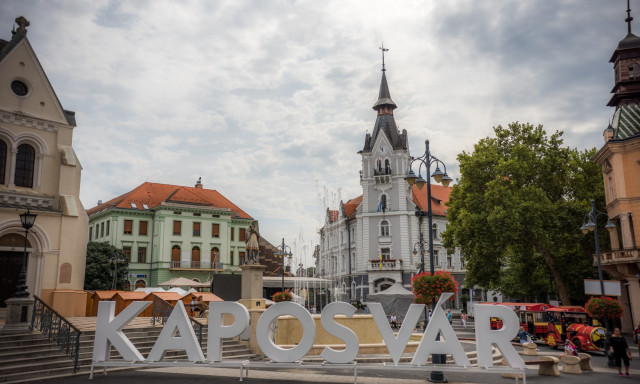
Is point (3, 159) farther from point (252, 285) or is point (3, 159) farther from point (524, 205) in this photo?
point (524, 205)

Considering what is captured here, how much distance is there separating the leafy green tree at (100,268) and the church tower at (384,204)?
2642 centimetres

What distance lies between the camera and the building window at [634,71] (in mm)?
33369

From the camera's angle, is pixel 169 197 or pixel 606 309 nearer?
pixel 606 309

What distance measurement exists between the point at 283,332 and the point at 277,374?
339cm

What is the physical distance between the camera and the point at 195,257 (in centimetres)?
5509

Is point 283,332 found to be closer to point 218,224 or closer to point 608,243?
point 608,243

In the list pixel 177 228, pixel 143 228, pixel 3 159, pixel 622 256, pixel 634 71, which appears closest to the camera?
pixel 3 159

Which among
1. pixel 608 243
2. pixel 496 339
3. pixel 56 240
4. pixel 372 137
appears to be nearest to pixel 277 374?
pixel 496 339

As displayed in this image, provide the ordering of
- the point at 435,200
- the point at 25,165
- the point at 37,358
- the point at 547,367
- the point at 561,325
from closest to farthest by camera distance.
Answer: the point at 37,358
the point at 547,367
the point at 25,165
the point at 561,325
the point at 435,200

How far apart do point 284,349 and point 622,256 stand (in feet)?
84.7

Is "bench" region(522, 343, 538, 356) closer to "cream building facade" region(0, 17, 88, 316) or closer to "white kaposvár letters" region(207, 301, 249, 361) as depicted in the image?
"white kaposvár letters" region(207, 301, 249, 361)

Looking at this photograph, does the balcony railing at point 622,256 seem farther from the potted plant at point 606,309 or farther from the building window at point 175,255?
the building window at point 175,255

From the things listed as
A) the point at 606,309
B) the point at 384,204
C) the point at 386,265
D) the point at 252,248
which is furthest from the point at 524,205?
the point at 384,204

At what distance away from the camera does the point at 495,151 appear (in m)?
35.7
